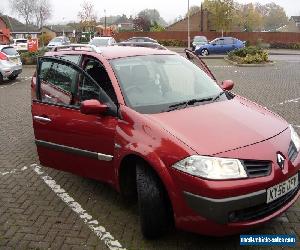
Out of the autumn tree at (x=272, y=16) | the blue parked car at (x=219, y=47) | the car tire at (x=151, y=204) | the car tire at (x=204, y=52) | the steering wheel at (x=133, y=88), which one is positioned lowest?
the car tire at (x=151, y=204)

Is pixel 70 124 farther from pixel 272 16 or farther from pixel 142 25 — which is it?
pixel 272 16

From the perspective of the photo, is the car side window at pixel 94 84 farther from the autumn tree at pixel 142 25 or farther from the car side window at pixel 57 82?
the autumn tree at pixel 142 25

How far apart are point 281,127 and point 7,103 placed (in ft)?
32.7

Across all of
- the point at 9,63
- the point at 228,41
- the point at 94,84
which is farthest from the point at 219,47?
the point at 94,84

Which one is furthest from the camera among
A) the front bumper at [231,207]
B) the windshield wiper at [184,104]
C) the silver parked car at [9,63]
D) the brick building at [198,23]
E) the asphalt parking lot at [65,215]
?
the brick building at [198,23]

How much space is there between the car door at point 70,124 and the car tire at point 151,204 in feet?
1.94

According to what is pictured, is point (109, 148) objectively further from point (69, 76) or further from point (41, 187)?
point (41, 187)

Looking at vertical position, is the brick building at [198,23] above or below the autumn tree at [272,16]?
below

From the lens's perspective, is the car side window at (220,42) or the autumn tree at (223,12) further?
the autumn tree at (223,12)

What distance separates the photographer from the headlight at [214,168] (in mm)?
3424

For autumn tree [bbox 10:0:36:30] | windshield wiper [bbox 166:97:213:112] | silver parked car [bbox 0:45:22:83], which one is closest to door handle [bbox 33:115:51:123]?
windshield wiper [bbox 166:97:213:112]

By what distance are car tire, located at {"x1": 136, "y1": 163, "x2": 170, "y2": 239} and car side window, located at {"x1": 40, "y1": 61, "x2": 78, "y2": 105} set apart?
Result: 1.64 metres

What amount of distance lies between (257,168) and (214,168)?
0.38m

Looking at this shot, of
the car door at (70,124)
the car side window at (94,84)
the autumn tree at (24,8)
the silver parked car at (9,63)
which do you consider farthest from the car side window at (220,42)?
the autumn tree at (24,8)
